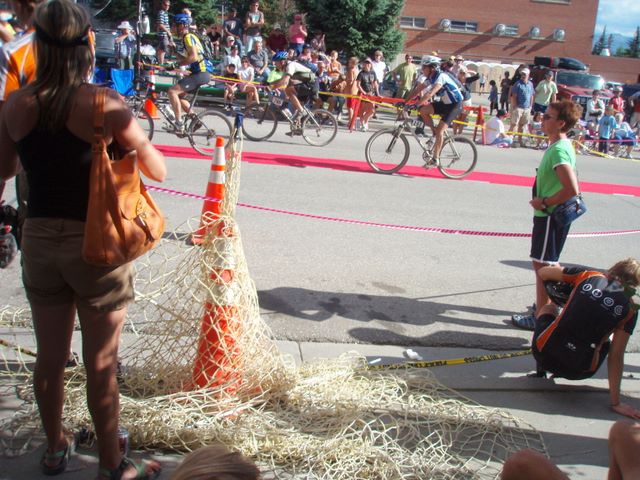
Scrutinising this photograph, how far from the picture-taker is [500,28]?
53312 mm

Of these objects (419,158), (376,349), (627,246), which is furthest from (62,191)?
A: (419,158)

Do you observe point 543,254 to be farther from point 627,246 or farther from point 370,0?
point 370,0

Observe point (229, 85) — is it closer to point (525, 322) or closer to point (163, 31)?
point (163, 31)

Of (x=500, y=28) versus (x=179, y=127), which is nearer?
(x=179, y=127)

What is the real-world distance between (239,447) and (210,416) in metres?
0.26

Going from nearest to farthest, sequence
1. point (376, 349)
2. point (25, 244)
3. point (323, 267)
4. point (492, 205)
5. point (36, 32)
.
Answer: point (36, 32)
point (25, 244)
point (376, 349)
point (323, 267)
point (492, 205)

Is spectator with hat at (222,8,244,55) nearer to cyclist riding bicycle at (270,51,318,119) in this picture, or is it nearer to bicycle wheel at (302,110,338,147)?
cyclist riding bicycle at (270,51,318,119)

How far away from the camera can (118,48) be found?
17.0 meters

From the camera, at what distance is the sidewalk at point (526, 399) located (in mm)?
3141

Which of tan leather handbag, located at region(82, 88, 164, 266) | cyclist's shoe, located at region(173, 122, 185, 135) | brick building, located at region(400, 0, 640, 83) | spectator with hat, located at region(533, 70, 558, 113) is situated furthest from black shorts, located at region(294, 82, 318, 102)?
brick building, located at region(400, 0, 640, 83)

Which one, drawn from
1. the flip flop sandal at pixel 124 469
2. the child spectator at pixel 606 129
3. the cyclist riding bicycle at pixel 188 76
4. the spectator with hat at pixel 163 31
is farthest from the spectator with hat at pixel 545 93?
the flip flop sandal at pixel 124 469

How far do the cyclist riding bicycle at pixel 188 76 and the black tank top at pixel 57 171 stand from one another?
9.05 meters

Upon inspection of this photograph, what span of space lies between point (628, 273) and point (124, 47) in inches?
613

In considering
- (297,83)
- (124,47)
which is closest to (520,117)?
(297,83)
